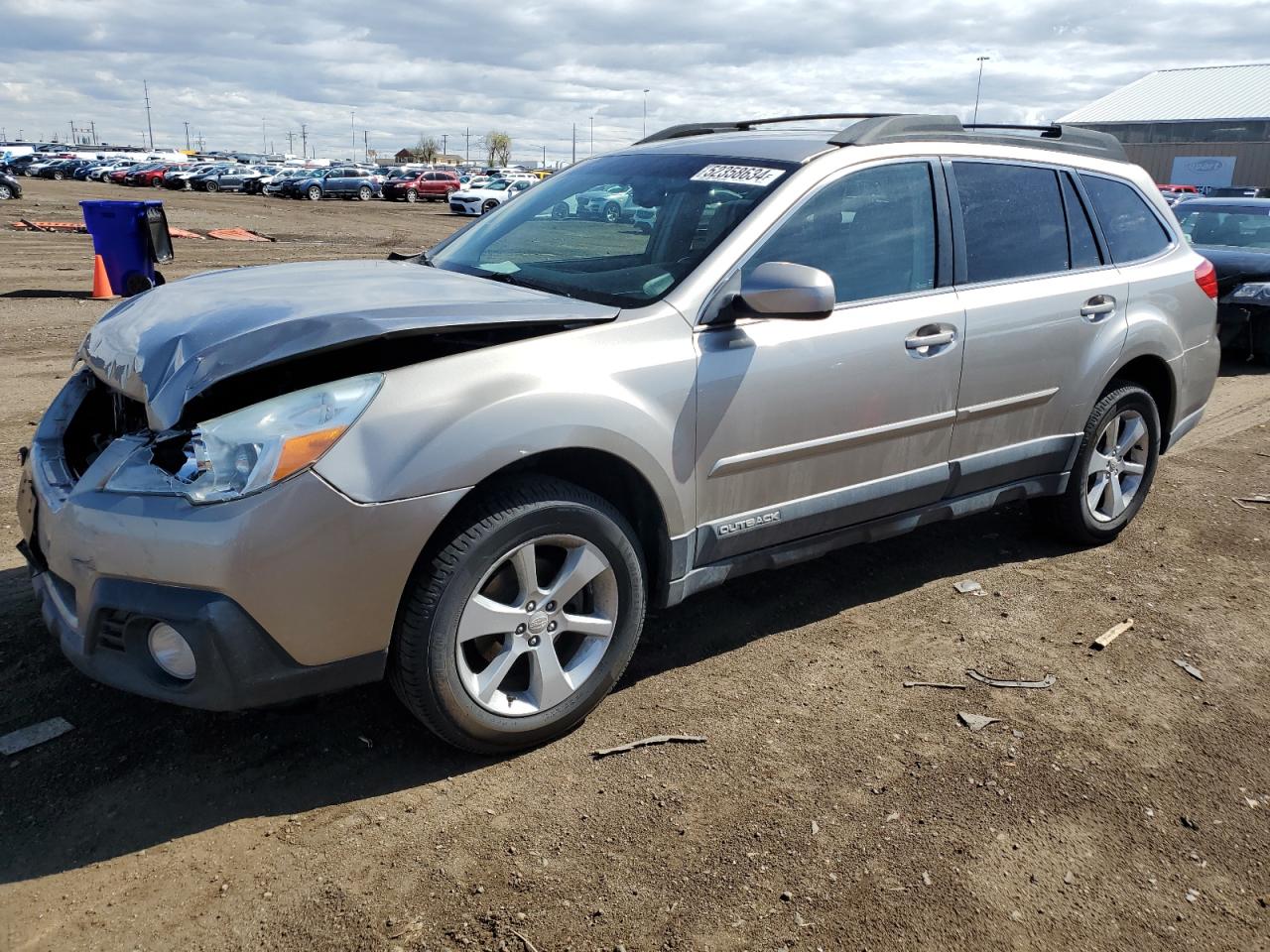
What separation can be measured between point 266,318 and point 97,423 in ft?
2.88

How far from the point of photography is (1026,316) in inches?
164

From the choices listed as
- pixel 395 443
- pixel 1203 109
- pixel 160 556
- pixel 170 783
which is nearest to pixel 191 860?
pixel 170 783

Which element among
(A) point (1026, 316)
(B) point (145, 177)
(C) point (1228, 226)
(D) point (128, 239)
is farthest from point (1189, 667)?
(B) point (145, 177)

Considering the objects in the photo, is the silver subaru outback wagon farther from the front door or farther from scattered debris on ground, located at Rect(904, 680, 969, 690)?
scattered debris on ground, located at Rect(904, 680, 969, 690)

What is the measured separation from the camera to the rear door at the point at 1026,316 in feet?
13.3

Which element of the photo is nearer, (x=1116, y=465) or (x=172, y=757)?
(x=172, y=757)

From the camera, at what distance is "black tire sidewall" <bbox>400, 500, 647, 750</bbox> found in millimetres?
2789

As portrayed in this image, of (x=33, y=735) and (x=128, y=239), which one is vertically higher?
(x=128, y=239)

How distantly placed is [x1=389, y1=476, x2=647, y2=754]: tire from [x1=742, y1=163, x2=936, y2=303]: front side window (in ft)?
3.41

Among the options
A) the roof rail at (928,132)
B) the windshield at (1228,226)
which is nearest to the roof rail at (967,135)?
the roof rail at (928,132)

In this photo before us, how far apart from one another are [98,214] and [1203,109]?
61.3m

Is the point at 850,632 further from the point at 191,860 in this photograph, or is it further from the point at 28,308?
the point at 28,308

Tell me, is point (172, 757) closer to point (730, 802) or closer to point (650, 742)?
point (650, 742)

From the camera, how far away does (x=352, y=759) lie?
3066mm
